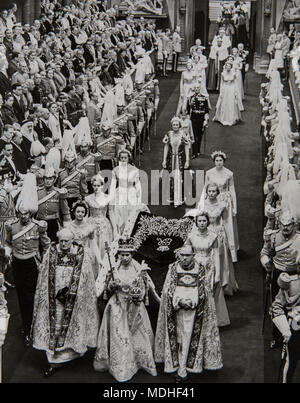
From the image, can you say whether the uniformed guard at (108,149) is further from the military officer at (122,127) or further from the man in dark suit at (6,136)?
the man in dark suit at (6,136)

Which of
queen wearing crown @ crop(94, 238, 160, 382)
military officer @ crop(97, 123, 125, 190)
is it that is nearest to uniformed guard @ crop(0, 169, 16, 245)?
queen wearing crown @ crop(94, 238, 160, 382)

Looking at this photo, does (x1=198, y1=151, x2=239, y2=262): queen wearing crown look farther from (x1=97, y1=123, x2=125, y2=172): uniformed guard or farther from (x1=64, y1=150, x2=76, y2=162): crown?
(x1=97, y1=123, x2=125, y2=172): uniformed guard

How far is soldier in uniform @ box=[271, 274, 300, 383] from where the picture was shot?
840cm

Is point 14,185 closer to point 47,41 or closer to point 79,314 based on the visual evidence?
point 79,314

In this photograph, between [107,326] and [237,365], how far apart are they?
5.02 feet

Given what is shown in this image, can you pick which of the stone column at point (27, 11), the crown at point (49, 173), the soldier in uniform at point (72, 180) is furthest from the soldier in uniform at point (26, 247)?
the stone column at point (27, 11)

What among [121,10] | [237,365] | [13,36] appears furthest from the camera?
[121,10]

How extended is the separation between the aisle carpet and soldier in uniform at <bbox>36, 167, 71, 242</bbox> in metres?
1.11

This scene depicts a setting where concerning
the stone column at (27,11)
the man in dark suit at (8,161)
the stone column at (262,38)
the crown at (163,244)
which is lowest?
the stone column at (262,38)

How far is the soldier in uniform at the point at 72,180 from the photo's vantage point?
12.3 m

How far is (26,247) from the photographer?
9.87 m

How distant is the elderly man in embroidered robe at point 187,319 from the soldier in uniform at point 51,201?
2902 millimetres

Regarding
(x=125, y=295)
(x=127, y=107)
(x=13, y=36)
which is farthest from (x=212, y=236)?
(x=13, y=36)

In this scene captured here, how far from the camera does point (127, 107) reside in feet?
53.5
